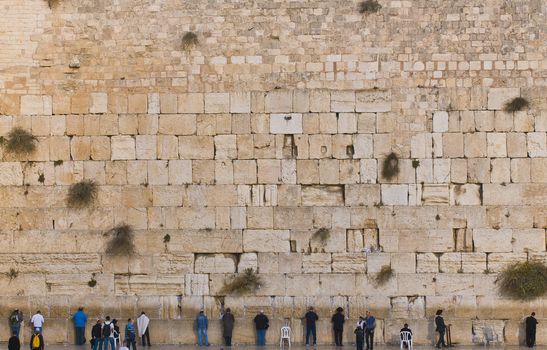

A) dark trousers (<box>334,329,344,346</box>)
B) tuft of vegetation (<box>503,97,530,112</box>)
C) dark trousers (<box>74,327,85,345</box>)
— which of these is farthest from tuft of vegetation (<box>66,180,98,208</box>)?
tuft of vegetation (<box>503,97,530,112</box>)

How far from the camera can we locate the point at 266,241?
20688 mm

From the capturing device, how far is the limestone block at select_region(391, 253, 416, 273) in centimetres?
2055

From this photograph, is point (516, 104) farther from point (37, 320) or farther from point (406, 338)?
point (37, 320)

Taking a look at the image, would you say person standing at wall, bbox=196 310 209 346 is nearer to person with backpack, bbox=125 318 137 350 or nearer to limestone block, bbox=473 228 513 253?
person with backpack, bbox=125 318 137 350

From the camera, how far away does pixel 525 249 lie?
67.4 feet

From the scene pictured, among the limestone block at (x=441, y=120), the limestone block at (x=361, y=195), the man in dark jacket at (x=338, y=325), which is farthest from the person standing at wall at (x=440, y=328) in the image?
the limestone block at (x=441, y=120)

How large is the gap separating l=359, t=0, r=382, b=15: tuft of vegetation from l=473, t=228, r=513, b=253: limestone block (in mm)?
4464

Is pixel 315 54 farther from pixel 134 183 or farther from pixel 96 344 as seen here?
pixel 96 344

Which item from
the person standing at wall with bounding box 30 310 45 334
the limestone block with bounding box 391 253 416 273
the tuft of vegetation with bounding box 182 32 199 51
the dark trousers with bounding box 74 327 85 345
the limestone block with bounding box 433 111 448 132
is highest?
the tuft of vegetation with bounding box 182 32 199 51

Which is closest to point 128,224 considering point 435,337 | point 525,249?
point 435,337

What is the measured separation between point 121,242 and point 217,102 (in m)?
3.14

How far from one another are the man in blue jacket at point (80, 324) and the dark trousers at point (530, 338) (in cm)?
799

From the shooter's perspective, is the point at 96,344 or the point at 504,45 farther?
the point at 504,45

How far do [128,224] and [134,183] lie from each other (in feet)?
2.52
